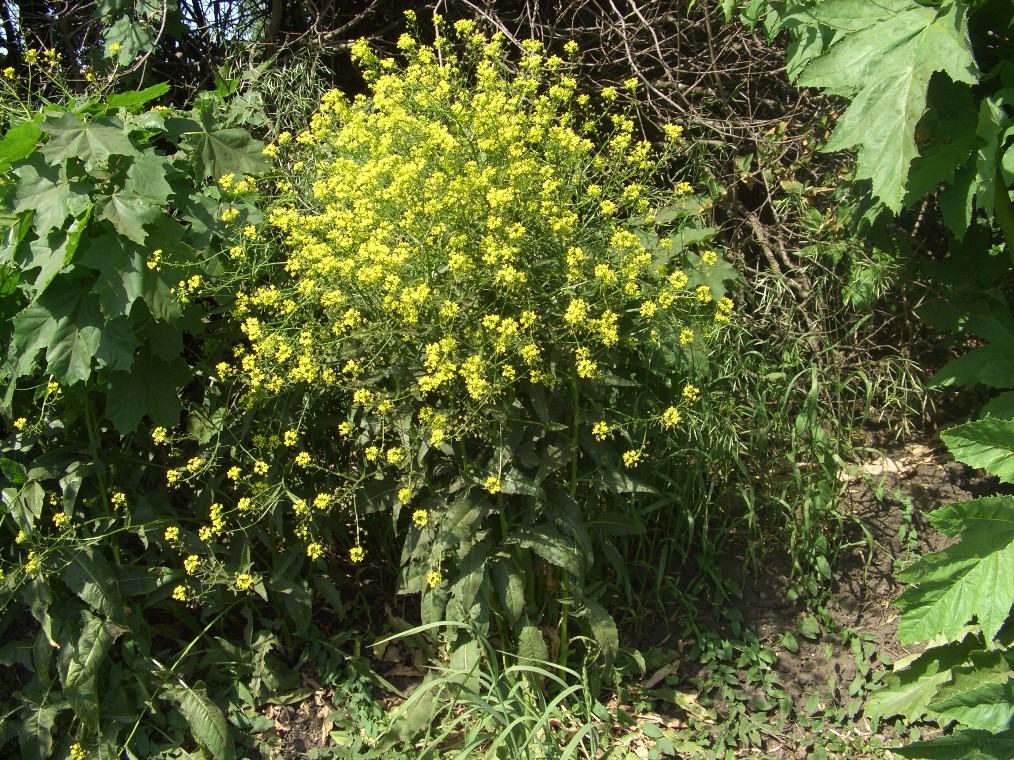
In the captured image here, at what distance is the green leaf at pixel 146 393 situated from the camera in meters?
3.06

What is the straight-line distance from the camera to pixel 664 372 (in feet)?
11.0

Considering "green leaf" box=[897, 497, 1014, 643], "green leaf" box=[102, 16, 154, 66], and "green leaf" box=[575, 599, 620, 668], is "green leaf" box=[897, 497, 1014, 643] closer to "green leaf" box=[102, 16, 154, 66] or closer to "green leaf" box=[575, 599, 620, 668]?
"green leaf" box=[575, 599, 620, 668]

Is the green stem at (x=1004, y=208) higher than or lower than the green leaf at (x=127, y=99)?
lower

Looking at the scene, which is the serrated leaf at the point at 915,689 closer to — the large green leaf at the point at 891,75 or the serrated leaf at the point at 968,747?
the serrated leaf at the point at 968,747

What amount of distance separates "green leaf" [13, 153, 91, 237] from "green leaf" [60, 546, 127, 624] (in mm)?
1051

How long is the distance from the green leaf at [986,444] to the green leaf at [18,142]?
278 centimetres

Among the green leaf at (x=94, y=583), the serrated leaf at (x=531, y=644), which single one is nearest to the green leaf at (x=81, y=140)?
the green leaf at (x=94, y=583)

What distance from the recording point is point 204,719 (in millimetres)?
3105

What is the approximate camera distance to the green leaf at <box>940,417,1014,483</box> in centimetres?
255

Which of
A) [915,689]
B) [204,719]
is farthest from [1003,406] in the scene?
[204,719]

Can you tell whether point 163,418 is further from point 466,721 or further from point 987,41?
point 987,41

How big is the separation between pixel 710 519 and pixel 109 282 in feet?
8.04

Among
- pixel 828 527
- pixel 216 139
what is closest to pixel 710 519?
pixel 828 527

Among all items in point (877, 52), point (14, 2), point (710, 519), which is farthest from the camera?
point (14, 2)
